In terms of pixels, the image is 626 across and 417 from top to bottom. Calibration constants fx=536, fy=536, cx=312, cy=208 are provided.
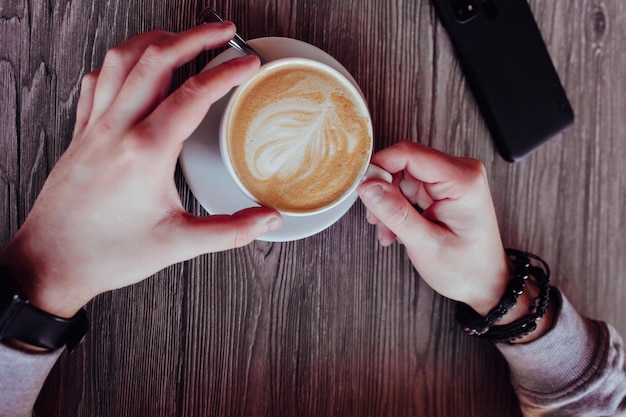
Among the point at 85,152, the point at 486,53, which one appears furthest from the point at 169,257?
the point at 486,53

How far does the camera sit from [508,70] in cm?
95

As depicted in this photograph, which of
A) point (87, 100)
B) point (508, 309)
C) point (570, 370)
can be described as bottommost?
point (570, 370)

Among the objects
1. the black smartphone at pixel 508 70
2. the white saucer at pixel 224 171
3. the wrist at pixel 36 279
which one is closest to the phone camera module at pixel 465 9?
the black smartphone at pixel 508 70

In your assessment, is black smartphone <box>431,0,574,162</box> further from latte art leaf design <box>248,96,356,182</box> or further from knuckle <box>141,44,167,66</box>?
knuckle <box>141,44,167,66</box>

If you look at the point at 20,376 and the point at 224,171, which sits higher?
the point at 224,171

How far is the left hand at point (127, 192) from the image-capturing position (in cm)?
66

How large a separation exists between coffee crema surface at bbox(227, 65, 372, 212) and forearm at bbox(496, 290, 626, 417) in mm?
437

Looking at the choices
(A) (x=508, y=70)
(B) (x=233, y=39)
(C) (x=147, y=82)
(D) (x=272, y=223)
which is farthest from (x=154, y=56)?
(A) (x=508, y=70)

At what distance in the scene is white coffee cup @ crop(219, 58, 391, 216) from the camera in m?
0.76

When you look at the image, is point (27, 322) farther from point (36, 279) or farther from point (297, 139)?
point (297, 139)

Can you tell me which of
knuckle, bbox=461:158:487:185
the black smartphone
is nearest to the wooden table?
the black smartphone

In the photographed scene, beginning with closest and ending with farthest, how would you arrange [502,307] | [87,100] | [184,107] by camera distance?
[184,107] < [87,100] < [502,307]

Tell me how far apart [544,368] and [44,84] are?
3.10 ft

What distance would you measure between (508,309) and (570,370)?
15cm
